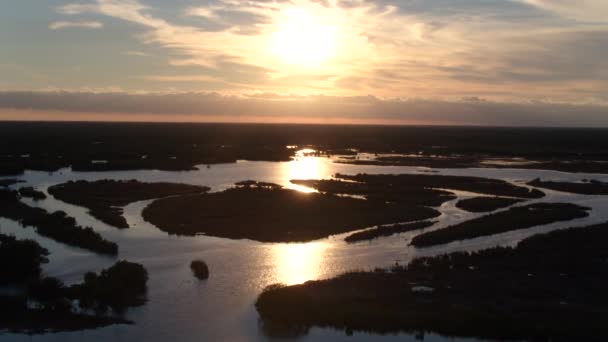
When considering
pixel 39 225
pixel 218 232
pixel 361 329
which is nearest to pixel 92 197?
pixel 39 225

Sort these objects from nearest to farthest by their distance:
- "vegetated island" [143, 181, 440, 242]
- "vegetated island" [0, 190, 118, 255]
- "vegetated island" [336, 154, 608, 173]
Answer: "vegetated island" [0, 190, 118, 255] < "vegetated island" [143, 181, 440, 242] < "vegetated island" [336, 154, 608, 173]

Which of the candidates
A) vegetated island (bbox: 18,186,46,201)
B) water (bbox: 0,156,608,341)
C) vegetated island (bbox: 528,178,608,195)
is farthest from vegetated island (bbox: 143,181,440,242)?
vegetated island (bbox: 528,178,608,195)

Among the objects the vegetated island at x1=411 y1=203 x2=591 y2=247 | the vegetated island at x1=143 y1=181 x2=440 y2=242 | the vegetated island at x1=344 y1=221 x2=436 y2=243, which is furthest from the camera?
the vegetated island at x1=143 y1=181 x2=440 y2=242

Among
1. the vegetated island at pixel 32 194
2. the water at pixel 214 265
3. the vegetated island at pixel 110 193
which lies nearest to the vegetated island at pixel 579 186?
the water at pixel 214 265

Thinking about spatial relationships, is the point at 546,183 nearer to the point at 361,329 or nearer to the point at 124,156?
the point at 361,329

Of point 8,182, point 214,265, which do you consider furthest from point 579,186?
point 8,182

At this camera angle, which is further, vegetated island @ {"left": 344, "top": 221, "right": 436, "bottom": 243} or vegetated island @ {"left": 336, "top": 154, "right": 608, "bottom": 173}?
vegetated island @ {"left": 336, "top": 154, "right": 608, "bottom": 173}

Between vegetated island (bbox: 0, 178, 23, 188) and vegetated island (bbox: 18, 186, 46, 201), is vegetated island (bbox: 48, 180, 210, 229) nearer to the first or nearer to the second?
vegetated island (bbox: 18, 186, 46, 201)

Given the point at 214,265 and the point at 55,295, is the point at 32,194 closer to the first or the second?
the point at 214,265
